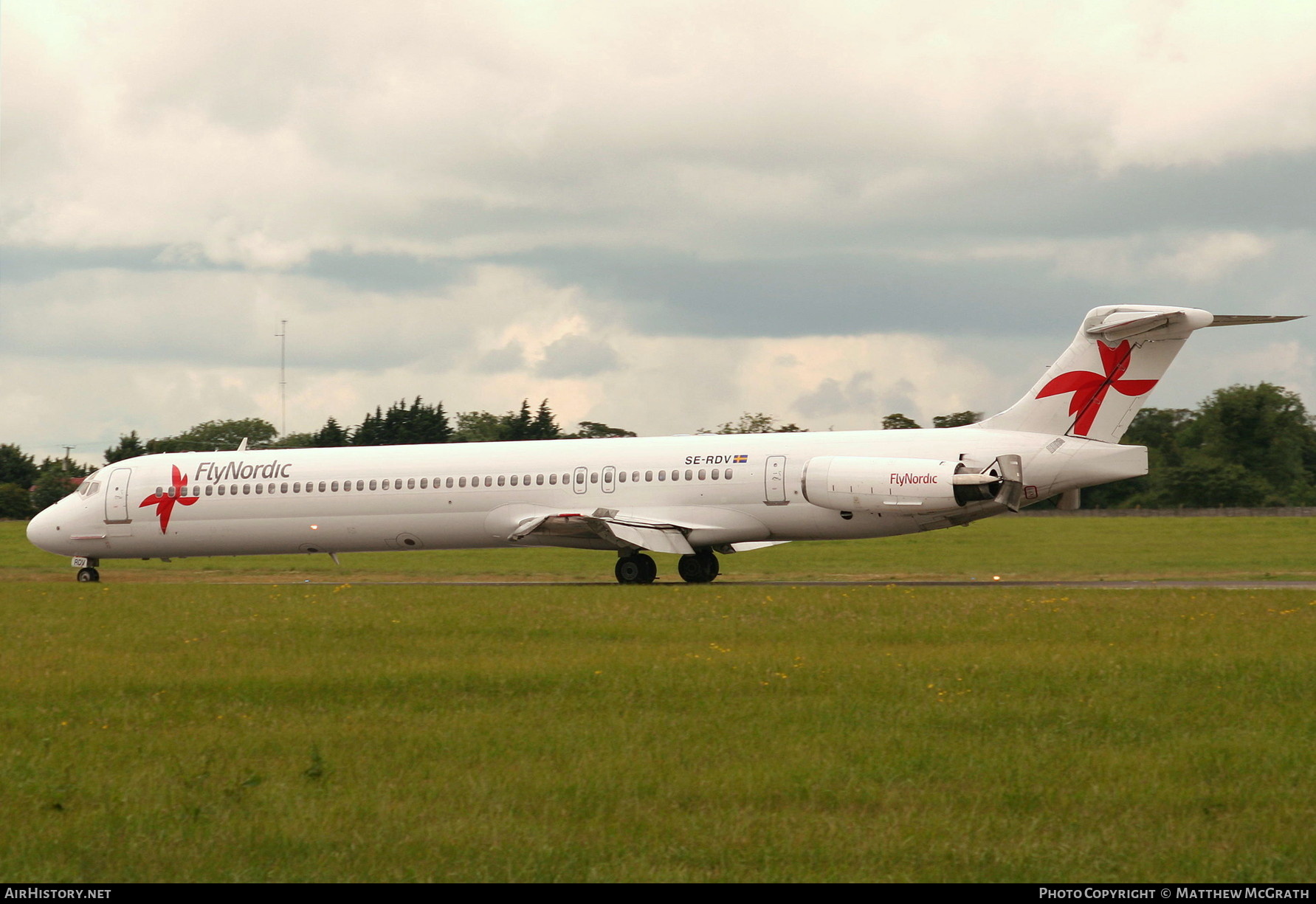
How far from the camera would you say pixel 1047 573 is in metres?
31.9

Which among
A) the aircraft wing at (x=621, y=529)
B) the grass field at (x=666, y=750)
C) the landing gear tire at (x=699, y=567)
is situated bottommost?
the grass field at (x=666, y=750)

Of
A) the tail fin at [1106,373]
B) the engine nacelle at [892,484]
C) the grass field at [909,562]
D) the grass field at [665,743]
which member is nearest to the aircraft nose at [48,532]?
the grass field at [909,562]

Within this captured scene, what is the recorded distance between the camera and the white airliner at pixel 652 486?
24.8 m

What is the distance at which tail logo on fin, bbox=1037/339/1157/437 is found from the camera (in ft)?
81.1

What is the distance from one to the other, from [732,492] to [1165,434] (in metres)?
112

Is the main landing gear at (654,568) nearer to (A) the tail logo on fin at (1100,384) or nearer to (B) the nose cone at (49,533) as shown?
(A) the tail logo on fin at (1100,384)

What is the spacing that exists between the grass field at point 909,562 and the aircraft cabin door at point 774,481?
225 inches

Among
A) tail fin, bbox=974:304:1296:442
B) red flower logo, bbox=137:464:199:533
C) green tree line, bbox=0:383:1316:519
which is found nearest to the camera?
tail fin, bbox=974:304:1296:442

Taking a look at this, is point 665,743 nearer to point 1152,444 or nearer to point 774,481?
point 774,481

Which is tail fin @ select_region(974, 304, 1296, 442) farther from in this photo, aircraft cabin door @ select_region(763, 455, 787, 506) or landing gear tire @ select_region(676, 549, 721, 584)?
landing gear tire @ select_region(676, 549, 721, 584)

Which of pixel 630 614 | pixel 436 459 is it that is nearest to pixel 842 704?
pixel 630 614

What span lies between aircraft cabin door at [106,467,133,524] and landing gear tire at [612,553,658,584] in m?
11.4

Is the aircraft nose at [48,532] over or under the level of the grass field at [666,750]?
over

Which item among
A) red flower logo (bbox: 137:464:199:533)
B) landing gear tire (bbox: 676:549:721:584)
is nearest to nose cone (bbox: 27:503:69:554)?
red flower logo (bbox: 137:464:199:533)
